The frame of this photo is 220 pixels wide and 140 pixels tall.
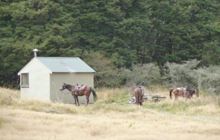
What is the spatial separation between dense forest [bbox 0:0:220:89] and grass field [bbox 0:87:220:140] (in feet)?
66.2

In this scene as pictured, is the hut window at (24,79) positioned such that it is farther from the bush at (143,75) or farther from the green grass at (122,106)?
the bush at (143,75)

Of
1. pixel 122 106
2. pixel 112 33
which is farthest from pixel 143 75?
pixel 122 106

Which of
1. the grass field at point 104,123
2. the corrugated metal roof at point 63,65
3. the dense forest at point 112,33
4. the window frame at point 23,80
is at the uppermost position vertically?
the dense forest at point 112,33

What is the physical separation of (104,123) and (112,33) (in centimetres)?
3453

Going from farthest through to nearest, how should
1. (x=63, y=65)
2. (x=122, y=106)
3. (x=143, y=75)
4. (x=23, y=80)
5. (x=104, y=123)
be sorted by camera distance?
1. (x=143, y=75)
2. (x=23, y=80)
3. (x=63, y=65)
4. (x=122, y=106)
5. (x=104, y=123)

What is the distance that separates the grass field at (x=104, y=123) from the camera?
65.6 ft

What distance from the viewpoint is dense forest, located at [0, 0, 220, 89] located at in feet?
164

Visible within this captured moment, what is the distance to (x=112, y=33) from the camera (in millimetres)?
56844

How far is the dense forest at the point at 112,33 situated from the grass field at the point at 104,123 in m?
20.2

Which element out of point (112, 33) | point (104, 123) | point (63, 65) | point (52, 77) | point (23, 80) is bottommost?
point (104, 123)

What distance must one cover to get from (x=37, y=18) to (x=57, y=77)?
13.9m

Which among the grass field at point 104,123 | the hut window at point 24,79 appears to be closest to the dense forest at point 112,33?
the hut window at point 24,79

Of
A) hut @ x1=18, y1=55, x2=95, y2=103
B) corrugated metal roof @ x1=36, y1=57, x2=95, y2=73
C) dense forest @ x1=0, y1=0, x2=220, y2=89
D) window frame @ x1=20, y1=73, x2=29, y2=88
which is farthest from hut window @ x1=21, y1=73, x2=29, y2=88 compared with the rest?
dense forest @ x1=0, y1=0, x2=220, y2=89

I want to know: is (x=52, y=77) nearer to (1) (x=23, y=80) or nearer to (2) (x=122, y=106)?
(1) (x=23, y=80)
